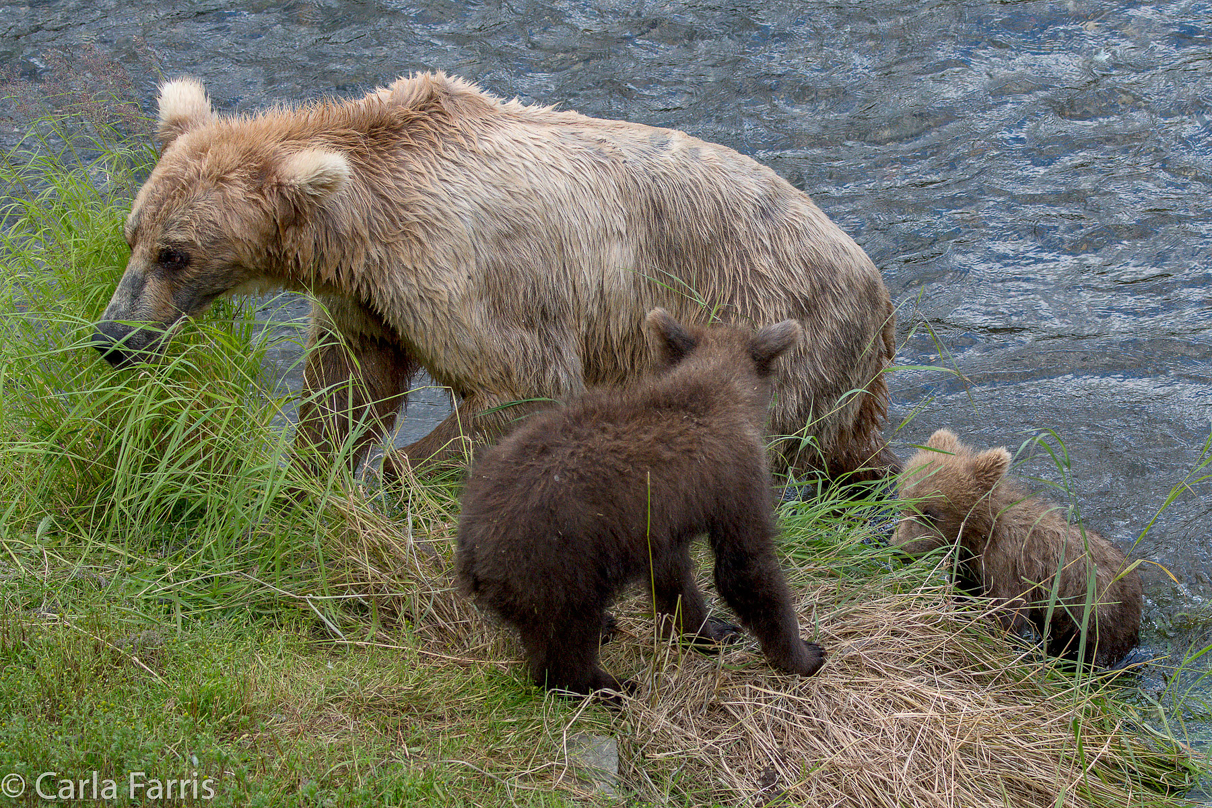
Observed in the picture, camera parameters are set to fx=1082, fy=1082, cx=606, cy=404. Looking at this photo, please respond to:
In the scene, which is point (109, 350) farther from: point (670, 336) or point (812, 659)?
point (812, 659)

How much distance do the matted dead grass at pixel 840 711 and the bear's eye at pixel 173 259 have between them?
1.25 metres

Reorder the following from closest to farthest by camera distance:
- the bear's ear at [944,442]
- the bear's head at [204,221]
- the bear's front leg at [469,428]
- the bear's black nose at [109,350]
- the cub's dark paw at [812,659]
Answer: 1. the cub's dark paw at [812,659]
2. the bear's black nose at [109,350]
3. the bear's head at [204,221]
4. the bear's front leg at [469,428]
5. the bear's ear at [944,442]

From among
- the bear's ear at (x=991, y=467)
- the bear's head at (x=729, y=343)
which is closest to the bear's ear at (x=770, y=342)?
the bear's head at (x=729, y=343)

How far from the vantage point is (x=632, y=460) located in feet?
9.97

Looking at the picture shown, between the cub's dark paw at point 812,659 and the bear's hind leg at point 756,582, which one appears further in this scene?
the cub's dark paw at point 812,659

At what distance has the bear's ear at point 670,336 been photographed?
3.61 meters

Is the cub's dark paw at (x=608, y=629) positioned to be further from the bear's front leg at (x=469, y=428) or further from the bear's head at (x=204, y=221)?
the bear's head at (x=204, y=221)

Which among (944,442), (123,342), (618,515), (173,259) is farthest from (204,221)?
(944,442)

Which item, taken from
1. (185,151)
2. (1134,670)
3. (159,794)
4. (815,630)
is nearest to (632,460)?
(815,630)

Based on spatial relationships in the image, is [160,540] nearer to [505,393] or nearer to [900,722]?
[505,393]

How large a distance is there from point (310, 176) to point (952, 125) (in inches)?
228

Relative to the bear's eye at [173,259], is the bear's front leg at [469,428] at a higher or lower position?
lower

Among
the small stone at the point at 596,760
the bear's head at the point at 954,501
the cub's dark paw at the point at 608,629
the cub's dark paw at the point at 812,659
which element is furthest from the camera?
the bear's head at the point at 954,501

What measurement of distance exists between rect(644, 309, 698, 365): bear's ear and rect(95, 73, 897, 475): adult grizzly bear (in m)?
1.00
